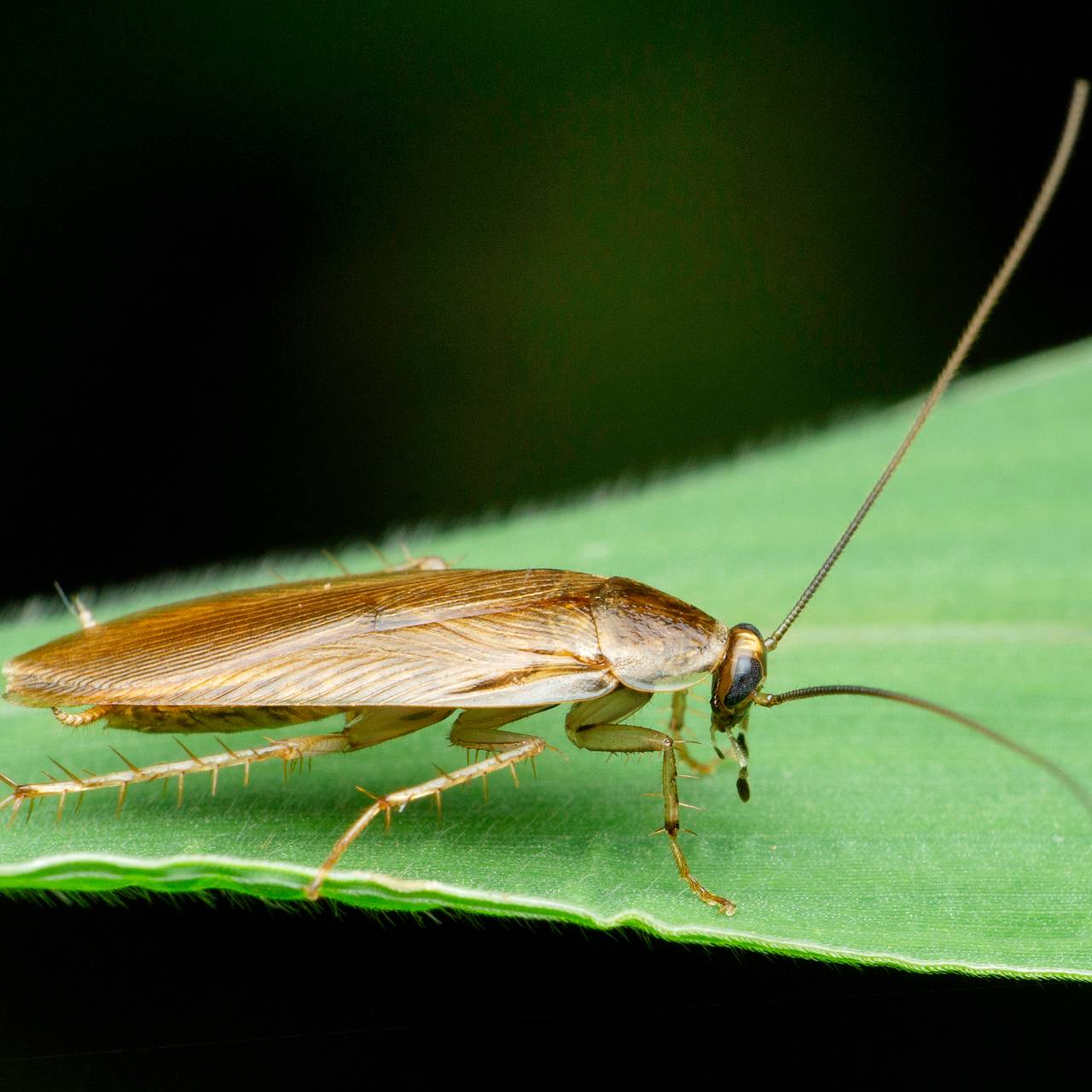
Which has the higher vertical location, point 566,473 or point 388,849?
point 388,849

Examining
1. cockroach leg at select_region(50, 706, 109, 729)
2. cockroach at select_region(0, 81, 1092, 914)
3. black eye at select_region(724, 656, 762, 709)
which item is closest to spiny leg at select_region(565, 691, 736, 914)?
cockroach at select_region(0, 81, 1092, 914)

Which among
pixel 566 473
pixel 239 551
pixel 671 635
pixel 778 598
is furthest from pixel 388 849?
pixel 566 473

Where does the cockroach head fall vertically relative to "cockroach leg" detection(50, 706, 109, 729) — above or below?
below

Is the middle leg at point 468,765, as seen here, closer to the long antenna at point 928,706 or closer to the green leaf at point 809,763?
the green leaf at point 809,763

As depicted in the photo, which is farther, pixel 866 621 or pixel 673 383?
pixel 673 383

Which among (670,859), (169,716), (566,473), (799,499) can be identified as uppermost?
(169,716)

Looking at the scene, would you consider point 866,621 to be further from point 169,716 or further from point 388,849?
point 169,716

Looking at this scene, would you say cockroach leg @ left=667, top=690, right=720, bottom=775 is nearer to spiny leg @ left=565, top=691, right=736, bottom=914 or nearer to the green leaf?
the green leaf

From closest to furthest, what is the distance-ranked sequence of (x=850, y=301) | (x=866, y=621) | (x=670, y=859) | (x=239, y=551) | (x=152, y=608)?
(x=670, y=859) → (x=152, y=608) → (x=866, y=621) → (x=239, y=551) → (x=850, y=301)
